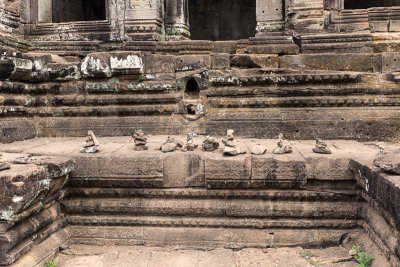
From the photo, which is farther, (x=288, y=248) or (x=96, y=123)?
(x=96, y=123)

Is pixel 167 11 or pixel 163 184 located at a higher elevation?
pixel 167 11

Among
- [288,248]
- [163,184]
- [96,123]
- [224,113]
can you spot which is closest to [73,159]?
[163,184]

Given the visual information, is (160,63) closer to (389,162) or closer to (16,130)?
(16,130)

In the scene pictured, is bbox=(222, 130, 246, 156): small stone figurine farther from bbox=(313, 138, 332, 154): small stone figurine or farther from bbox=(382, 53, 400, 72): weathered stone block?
bbox=(382, 53, 400, 72): weathered stone block

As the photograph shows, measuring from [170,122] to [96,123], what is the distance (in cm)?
99

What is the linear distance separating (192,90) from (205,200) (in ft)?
6.21

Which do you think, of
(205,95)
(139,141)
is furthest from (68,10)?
(139,141)

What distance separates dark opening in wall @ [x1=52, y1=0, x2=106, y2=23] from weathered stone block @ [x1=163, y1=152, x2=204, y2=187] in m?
6.31

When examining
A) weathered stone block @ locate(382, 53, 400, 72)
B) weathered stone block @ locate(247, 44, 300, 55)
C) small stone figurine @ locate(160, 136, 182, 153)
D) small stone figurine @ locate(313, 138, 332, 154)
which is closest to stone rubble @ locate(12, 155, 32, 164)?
small stone figurine @ locate(160, 136, 182, 153)

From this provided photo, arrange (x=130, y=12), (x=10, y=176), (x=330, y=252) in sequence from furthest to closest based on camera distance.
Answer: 1. (x=130, y=12)
2. (x=330, y=252)
3. (x=10, y=176)

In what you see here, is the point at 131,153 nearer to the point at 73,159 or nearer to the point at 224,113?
the point at 73,159

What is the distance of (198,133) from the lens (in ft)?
13.6

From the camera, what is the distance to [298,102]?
398 centimetres

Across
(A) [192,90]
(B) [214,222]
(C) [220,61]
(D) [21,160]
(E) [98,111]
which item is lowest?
(B) [214,222]
